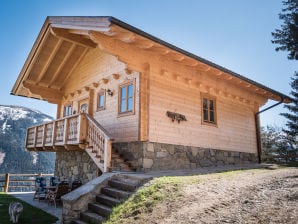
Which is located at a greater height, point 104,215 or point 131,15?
point 131,15

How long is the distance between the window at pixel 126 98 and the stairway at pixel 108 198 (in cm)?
321

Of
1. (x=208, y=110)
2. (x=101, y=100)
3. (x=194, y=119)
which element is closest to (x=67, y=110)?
(x=101, y=100)

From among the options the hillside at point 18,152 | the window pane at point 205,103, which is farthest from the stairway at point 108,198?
the hillside at point 18,152

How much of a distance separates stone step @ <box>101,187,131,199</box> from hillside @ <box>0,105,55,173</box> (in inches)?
1556

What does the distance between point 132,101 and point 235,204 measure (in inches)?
223

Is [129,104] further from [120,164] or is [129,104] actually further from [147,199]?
[147,199]

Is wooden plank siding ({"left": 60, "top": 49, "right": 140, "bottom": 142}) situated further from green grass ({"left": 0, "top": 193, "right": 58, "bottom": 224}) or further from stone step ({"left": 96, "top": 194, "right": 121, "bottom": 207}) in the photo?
green grass ({"left": 0, "top": 193, "right": 58, "bottom": 224})

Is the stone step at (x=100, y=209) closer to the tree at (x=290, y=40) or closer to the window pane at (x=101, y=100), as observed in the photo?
the window pane at (x=101, y=100)

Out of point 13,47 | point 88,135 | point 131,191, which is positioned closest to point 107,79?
point 88,135

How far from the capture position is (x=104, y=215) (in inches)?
213

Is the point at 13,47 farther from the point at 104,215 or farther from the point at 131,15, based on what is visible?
the point at 104,215

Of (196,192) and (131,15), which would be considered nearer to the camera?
(196,192)

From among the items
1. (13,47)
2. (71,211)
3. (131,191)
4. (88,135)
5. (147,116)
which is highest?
(13,47)

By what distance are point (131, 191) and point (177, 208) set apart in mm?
1690
